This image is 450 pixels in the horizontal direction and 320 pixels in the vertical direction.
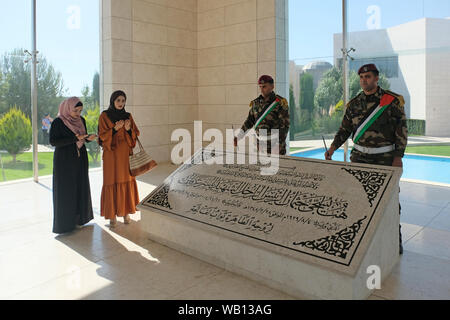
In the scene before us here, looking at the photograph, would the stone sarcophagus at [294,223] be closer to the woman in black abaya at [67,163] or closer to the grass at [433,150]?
the woman in black abaya at [67,163]

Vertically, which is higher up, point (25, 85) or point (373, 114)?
point (25, 85)

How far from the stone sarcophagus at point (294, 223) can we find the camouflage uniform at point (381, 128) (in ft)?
1.63

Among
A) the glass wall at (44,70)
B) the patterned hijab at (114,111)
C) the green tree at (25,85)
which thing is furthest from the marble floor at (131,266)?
the green tree at (25,85)

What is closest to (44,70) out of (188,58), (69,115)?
(188,58)

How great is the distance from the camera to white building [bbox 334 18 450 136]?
5633mm

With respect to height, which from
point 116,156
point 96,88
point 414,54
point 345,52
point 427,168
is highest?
point 345,52

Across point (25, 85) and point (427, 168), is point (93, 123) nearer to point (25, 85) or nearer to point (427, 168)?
point (25, 85)

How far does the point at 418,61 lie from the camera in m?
5.80

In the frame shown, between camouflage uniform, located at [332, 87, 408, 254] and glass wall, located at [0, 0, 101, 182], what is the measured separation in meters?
5.10

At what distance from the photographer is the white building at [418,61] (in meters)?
5.63

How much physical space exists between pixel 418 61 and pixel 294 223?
4445mm

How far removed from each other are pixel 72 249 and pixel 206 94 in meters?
5.44

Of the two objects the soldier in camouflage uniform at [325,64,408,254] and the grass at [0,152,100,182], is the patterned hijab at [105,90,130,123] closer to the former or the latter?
the soldier in camouflage uniform at [325,64,408,254]

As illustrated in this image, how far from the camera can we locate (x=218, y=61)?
795 cm
